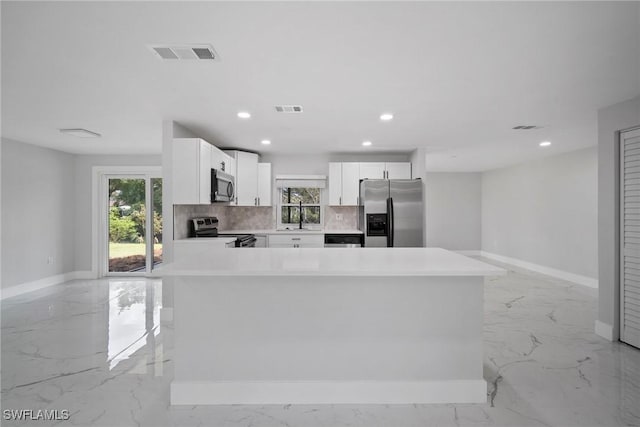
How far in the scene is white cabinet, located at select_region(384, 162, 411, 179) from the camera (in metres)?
5.68

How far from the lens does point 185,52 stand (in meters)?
2.24

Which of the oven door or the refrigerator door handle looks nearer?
the oven door

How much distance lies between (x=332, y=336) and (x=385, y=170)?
3.90 m

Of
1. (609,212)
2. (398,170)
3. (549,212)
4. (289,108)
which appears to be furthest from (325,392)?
(549,212)

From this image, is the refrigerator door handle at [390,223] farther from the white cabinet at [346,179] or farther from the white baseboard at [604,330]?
the white baseboard at [604,330]

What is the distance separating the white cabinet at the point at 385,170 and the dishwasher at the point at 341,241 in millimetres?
1069

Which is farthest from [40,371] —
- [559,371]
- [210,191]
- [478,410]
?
[559,371]

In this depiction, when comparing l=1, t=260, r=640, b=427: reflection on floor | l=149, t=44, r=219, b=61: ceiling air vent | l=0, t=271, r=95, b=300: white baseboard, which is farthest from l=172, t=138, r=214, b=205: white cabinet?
l=0, t=271, r=95, b=300: white baseboard

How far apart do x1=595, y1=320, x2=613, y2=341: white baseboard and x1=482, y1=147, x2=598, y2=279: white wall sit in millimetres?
2464

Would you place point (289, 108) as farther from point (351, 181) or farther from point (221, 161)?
point (351, 181)

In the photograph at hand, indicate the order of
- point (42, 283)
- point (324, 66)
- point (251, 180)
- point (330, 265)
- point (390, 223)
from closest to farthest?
1. point (330, 265)
2. point (324, 66)
3. point (390, 223)
4. point (42, 283)
5. point (251, 180)

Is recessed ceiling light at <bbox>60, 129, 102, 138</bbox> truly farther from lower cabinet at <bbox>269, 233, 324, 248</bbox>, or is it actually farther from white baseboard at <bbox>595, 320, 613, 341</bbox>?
white baseboard at <bbox>595, 320, 613, 341</bbox>

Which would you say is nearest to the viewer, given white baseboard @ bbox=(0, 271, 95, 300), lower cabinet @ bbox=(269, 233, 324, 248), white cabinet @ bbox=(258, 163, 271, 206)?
white baseboard @ bbox=(0, 271, 95, 300)

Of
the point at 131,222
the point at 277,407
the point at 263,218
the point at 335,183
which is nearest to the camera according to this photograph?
the point at 277,407
